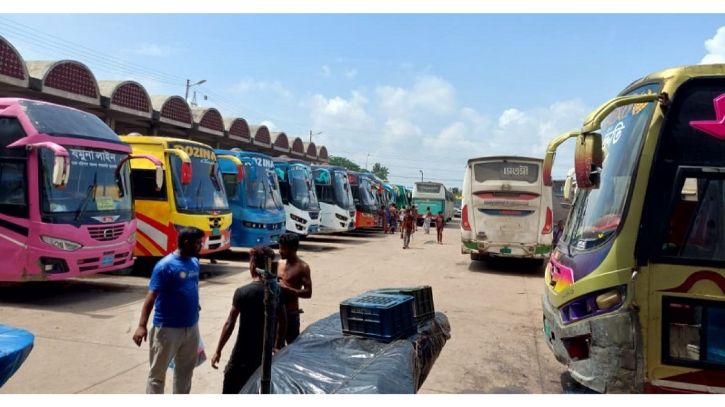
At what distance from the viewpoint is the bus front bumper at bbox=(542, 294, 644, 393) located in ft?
12.4

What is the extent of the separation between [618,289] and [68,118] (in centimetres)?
861

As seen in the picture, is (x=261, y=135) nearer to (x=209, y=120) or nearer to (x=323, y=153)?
(x=209, y=120)

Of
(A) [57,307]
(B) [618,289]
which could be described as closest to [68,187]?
(A) [57,307]

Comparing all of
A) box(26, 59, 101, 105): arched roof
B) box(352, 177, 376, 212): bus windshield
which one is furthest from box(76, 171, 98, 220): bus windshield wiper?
box(352, 177, 376, 212): bus windshield

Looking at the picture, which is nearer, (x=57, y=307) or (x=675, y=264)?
(x=675, y=264)

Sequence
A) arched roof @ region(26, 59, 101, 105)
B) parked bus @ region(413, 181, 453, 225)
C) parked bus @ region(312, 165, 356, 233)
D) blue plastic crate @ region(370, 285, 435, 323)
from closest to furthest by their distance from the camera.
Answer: blue plastic crate @ region(370, 285, 435, 323) < arched roof @ region(26, 59, 101, 105) < parked bus @ region(312, 165, 356, 233) < parked bus @ region(413, 181, 453, 225)

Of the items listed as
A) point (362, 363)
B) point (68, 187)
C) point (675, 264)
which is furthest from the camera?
point (68, 187)

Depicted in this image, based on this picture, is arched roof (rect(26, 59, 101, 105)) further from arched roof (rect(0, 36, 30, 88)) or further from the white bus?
the white bus

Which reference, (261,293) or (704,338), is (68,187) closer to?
(261,293)

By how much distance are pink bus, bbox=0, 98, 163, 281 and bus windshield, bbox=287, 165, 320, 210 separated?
895 cm

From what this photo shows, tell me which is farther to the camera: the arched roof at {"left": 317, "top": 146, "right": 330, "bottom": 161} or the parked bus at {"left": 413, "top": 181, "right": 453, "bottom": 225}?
the arched roof at {"left": 317, "top": 146, "right": 330, "bottom": 161}

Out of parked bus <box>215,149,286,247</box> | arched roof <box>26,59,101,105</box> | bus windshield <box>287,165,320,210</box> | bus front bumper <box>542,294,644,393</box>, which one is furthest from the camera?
bus windshield <box>287,165,320,210</box>

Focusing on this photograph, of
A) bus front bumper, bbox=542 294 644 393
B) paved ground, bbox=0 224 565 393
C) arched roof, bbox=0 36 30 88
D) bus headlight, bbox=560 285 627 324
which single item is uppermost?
arched roof, bbox=0 36 30 88

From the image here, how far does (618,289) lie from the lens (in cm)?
386
